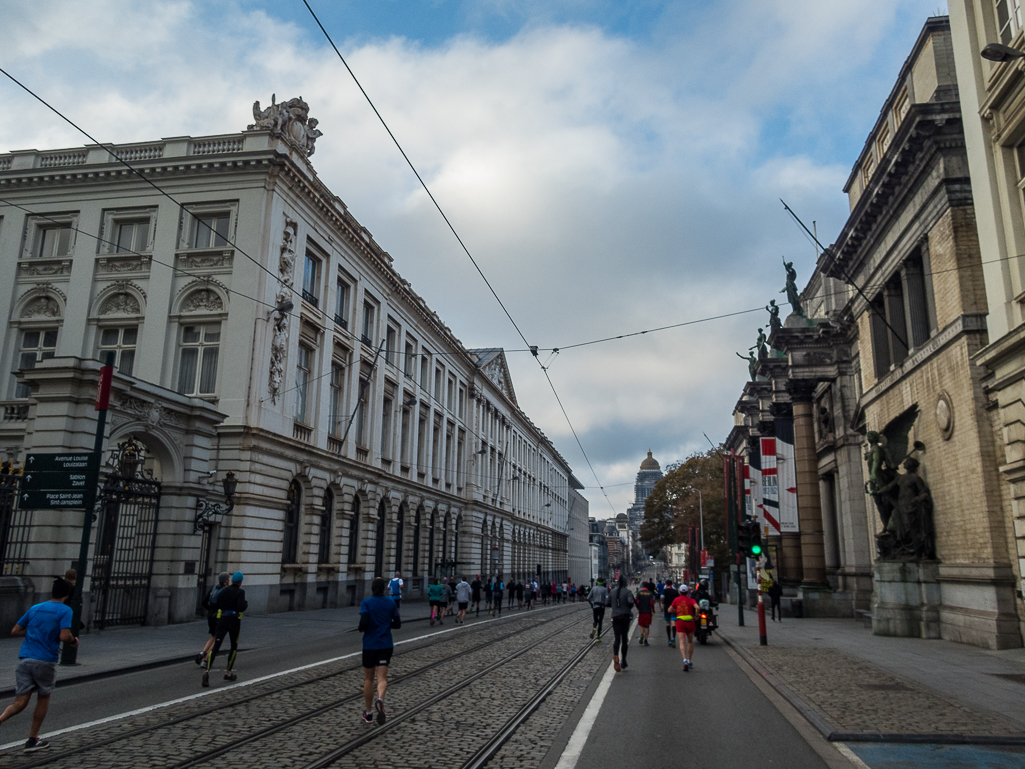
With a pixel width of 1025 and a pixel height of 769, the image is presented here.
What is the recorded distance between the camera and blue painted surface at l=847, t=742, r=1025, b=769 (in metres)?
7.00

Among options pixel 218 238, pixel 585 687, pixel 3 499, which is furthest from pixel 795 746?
pixel 218 238

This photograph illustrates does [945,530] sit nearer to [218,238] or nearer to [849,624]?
[849,624]

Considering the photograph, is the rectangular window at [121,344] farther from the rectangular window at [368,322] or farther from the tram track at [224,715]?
the tram track at [224,715]

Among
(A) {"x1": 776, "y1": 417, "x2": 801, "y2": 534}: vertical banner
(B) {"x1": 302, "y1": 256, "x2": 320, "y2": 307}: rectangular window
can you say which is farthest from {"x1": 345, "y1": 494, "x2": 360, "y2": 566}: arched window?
(A) {"x1": 776, "y1": 417, "x2": 801, "y2": 534}: vertical banner

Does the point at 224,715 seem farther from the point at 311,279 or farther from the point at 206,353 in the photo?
the point at 311,279

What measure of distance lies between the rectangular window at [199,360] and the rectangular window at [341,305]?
673 cm

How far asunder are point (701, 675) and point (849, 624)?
15.6m

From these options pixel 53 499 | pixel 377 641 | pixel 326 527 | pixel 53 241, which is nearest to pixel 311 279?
pixel 53 241

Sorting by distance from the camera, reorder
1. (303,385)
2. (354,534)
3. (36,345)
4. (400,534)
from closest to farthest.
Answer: (36,345) < (303,385) < (354,534) < (400,534)

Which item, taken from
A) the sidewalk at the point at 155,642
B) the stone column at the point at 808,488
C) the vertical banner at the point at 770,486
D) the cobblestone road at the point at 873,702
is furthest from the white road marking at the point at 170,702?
the stone column at the point at 808,488

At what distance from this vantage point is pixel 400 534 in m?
43.6

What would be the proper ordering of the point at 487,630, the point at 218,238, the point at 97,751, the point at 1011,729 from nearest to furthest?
the point at 97,751, the point at 1011,729, the point at 487,630, the point at 218,238

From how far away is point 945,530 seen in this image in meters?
19.2

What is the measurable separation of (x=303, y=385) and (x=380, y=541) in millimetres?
11970
